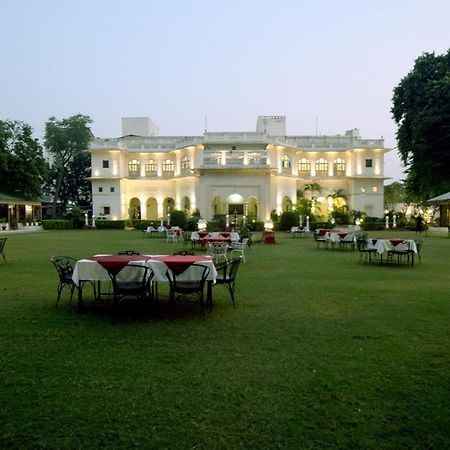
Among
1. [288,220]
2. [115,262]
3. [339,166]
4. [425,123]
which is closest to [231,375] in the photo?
[115,262]

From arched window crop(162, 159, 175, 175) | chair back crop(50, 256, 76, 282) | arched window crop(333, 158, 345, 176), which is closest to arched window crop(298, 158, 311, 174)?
arched window crop(333, 158, 345, 176)

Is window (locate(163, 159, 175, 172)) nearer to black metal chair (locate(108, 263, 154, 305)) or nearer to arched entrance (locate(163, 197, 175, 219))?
arched entrance (locate(163, 197, 175, 219))

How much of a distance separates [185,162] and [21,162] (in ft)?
52.6

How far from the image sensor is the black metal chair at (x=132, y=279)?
6117 millimetres

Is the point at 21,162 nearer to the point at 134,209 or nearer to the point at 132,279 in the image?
the point at 134,209

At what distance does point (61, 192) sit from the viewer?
183 feet

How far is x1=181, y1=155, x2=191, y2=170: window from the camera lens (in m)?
41.9

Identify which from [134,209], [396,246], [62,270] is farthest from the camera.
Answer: [134,209]

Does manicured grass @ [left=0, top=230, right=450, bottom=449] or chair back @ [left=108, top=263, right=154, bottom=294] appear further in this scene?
chair back @ [left=108, top=263, right=154, bottom=294]

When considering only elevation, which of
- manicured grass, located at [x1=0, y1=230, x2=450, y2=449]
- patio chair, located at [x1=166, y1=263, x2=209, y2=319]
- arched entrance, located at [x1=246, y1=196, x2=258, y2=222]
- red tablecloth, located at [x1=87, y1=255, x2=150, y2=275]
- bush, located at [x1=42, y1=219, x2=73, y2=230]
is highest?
arched entrance, located at [x1=246, y1=196, x2=258, y2=222]

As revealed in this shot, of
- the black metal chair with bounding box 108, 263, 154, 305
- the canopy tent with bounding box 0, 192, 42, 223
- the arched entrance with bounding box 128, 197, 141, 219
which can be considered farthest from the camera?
the arched entrance with bounding box 128, 197, 141, 219

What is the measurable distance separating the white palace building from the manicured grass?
32.3 m

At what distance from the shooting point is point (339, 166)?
1816 inches

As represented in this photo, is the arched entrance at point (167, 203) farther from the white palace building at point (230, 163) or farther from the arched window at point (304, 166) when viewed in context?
the arched window at point (304, 166)
